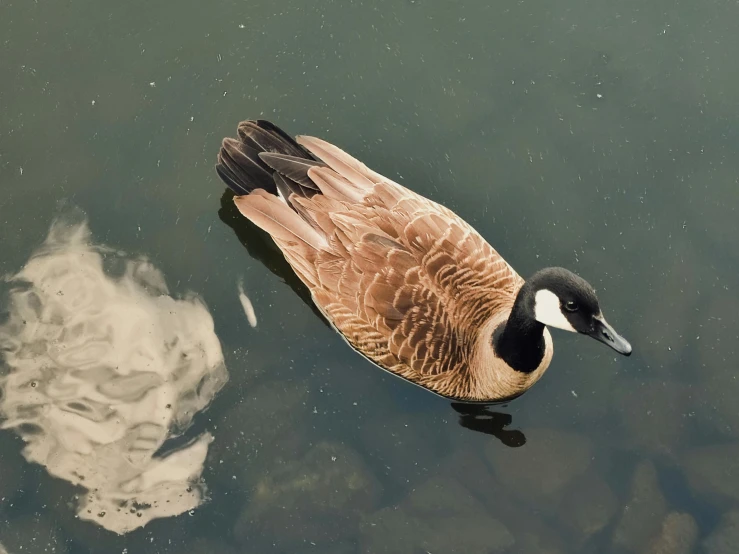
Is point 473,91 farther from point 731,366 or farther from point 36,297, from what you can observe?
point 36,297

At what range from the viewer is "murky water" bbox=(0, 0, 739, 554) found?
463 cm

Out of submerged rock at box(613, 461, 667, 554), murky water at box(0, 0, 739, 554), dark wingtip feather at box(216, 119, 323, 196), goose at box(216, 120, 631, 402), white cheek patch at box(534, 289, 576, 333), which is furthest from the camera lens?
dark wingtip feather at box(216, 119, 323, 196)

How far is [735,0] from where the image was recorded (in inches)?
233

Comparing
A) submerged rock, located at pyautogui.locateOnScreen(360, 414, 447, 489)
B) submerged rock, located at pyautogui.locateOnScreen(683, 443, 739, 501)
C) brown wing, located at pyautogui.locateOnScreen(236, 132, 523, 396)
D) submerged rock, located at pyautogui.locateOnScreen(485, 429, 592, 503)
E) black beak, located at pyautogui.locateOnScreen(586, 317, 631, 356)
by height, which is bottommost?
submerged rock, located at pyautogui.locateOnScreen(360, 414, 447, 489)

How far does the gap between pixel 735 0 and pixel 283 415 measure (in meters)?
4.16

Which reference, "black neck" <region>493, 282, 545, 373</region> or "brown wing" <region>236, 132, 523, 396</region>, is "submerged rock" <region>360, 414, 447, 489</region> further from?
"black neck" <region>493, 282, 545, 373</region>

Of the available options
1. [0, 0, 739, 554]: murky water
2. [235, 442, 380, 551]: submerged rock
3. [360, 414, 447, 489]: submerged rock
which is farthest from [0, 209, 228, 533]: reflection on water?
[360, 414, 447, 489]: submerged rock

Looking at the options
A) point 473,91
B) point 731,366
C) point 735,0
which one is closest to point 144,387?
point 473,91

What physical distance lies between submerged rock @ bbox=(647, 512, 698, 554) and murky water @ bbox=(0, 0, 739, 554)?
0.5 inches

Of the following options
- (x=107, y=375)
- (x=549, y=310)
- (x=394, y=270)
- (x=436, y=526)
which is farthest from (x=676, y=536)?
(x=107, y=375)

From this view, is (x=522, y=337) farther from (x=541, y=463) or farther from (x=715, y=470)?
(x=715, y=470)

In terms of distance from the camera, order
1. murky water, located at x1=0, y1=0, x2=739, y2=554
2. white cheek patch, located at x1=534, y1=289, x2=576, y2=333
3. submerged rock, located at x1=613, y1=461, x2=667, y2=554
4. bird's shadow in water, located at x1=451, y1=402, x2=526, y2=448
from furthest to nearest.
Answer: bird's shadow in water, located at x1=451, y1=402, x2=526, y2=448, murky water, located at x1=0, y1=0, x2=739, y2=554, submerged rock, located at x1=613, y1=461, x2=667, y2=554, white cheek patch, located at x1=534, y1=289, x2=576, y2=333

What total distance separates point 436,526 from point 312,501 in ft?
2.22

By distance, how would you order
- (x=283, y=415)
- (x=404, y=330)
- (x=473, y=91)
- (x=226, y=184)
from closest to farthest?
(x=404, y=330)
(x=283, y=415)
(x=226, y=184)
(x=473, y=91)
